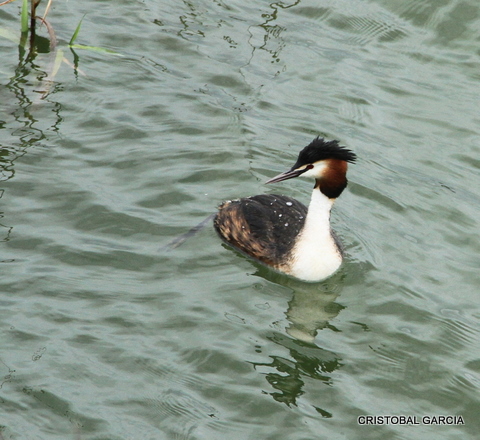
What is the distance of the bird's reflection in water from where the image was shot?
6061 mm

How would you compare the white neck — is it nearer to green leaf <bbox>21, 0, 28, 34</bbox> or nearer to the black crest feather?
the black crest feather

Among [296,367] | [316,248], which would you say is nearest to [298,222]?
[316,248]

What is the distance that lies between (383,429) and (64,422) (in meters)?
→ 2.07

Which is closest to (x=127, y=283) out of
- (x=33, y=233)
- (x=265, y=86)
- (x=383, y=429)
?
(x=33, y=233)

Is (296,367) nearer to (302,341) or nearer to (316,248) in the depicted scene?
(302,341)

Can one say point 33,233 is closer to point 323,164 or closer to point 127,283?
point 127,283

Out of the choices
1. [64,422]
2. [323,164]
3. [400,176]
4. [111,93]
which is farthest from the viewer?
[111,93]

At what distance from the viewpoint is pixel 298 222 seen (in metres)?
7.61

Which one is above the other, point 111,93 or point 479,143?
point 479,143

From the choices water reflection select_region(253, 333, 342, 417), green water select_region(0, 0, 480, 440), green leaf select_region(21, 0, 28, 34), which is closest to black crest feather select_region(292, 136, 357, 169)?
green water select_region(0, 0, 480, 440)

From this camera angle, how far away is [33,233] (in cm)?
720

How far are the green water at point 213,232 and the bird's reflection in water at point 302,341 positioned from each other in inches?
0.7

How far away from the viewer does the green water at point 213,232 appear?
5.82 m

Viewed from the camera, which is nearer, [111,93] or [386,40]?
[111,93]
